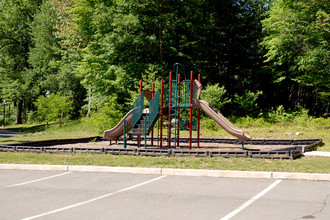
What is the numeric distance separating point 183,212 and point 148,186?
251cm

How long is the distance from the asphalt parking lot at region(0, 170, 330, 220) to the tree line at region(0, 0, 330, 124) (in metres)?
17.4

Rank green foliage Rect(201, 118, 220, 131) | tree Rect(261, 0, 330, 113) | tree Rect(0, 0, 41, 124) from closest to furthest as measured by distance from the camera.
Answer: tree Rect(261, 0, 330, 113) < green foliage Rect(201, 118, 220, 131) < tree Rect(0, 0, 41, 124)

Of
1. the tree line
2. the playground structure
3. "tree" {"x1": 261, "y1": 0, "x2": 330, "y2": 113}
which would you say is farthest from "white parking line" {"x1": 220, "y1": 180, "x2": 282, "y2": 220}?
"tree" {"x1": 261, "y1": 0, "x2": 330, "y2": 113}

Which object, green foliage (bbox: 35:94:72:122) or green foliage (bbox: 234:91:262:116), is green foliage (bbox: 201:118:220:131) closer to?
green foliage (bbox: 234:91:262:116)

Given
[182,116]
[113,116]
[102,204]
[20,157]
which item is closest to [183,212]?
[102,204]

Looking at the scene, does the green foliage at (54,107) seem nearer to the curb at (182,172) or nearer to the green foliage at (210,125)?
the green foliage at (210,125)

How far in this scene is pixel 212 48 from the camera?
3881 centimetres

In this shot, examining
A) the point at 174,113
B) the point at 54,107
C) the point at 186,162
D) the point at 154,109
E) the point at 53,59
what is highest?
the point at 53,59

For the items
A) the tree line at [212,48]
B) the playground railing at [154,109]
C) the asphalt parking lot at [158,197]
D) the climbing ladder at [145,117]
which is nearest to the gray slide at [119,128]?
the climbing ladder at [145,117]

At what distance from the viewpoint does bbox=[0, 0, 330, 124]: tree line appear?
28.3 m

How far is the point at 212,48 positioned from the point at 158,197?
109ft

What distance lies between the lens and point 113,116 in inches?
1008

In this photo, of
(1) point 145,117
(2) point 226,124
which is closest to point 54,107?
(1) point 145,117

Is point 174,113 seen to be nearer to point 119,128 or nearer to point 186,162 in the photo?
point 119,128
